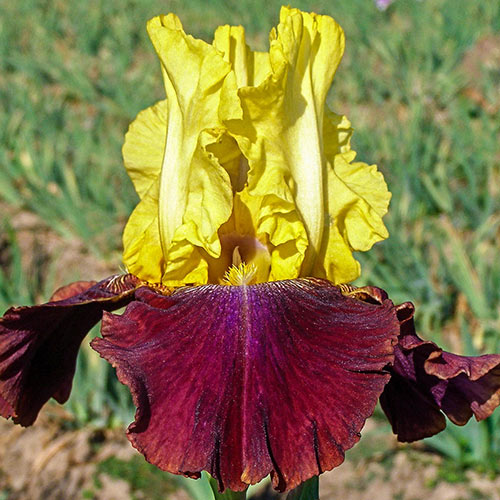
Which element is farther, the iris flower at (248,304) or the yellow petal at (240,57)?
the yellow petal at (240,57)

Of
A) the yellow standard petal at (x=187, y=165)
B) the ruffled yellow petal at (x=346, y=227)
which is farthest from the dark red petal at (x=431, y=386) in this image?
the yellow standard petal at (x=187, y=165)

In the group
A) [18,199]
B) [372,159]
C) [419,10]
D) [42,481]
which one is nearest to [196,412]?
[42,481]

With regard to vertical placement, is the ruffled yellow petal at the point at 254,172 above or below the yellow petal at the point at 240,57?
below

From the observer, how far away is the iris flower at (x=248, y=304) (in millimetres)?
780

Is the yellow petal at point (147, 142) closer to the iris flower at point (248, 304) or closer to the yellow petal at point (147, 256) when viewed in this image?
the iris flower at point (248, 304)

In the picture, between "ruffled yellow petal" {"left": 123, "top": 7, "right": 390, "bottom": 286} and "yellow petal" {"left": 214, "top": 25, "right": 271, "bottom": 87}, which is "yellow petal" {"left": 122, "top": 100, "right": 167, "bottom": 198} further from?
"yellow petal" {"left": 214, "top": 25, "right": 271, "bottom": 87}

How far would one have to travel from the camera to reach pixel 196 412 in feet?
2.56

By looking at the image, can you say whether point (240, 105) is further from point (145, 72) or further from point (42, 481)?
point (145, 72)

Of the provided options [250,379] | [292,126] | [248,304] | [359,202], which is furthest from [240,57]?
[250,379]

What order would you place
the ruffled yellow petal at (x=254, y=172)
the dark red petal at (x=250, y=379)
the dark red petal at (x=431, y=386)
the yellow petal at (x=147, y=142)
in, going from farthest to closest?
the yellow petal at (x=147, y=142) → the ruffled yellow petal at (x=254, y=172) → the dark red petal at (x=431, y=386) → the dark red petal at (x=250, y=379)

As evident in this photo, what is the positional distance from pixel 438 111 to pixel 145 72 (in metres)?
1.96

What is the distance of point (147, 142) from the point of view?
118cm

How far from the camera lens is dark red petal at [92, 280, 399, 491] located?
0.77m

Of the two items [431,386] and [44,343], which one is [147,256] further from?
[431,386]
